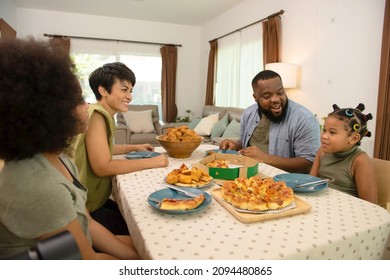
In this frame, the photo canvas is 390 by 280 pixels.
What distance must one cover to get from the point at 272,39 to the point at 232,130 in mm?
1399

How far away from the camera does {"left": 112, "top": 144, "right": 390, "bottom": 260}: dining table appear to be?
26.2 inches

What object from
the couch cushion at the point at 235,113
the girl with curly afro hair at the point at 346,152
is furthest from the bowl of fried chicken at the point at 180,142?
the couch cushion at the point at 235,113

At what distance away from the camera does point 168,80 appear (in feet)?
20.2

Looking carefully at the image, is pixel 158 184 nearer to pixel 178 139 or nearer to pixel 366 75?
pixel 178 139

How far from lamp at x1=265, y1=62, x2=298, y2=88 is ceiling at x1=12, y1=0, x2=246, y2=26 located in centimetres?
190

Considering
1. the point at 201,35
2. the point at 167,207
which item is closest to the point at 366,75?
the point at 167,207

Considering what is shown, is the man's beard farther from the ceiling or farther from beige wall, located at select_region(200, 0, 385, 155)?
the ceiling

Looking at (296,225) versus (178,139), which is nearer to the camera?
(296,225)

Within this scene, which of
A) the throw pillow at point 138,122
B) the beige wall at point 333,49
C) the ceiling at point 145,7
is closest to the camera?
the beige wall at point 333,49

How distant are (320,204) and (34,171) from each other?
0.87 meters

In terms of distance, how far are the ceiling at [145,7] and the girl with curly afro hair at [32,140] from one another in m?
4.48

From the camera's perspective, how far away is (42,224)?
620 mm

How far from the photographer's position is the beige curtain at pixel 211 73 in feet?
18.6

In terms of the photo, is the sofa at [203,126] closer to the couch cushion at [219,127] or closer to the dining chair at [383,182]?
the couch cushion at [219,127]
